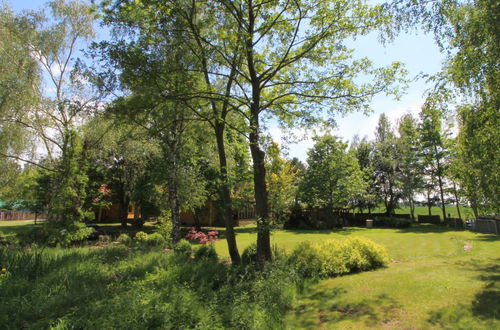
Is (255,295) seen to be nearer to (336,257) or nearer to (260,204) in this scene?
→ (260,204)

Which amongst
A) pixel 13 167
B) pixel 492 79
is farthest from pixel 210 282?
pixel 13 167

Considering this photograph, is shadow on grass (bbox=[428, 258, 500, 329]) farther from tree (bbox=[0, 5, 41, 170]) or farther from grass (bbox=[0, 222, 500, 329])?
tree (bbox=[0, 5, 41, 170])

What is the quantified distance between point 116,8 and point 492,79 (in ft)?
29.6

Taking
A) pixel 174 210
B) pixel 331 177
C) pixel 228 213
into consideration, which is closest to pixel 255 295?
pixel 228 213

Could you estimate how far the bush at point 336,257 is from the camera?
9.32 m

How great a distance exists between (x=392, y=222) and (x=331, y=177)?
7.38 meters

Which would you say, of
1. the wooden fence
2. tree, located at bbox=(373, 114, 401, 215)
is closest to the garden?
tree, located at bbox=(373, 114, 401, 215)

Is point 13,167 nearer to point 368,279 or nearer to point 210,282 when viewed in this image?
point 210,282

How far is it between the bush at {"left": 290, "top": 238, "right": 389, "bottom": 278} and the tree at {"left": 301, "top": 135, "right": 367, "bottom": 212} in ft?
58.3

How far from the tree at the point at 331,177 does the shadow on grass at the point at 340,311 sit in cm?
2144

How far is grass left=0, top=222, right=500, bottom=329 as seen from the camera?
4.41 meters

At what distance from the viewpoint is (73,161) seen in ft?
45.4

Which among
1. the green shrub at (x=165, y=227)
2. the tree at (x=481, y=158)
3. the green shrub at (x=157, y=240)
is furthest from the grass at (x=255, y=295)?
the green shrub at (x=165, y=227)

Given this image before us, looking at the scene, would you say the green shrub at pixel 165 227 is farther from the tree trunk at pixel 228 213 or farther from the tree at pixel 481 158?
the tree at pixel 481 158
